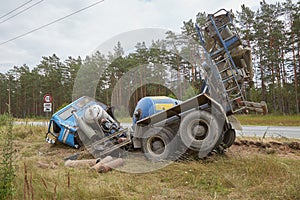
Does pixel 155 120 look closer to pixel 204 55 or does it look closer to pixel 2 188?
pixel 204 55

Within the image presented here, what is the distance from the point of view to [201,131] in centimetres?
484

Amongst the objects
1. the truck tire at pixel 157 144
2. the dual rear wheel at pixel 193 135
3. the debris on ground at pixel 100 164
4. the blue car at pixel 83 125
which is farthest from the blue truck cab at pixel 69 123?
the dual rear wheel at pixel 193 135

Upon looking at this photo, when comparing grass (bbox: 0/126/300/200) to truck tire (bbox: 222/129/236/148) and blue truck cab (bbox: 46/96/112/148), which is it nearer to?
truck tire (bbox: 222/129/236/148)

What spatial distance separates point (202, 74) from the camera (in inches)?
218

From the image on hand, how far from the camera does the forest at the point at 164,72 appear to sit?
294 inches

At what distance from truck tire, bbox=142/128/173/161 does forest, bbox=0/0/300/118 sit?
161 cm

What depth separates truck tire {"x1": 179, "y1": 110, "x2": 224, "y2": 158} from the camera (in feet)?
15.5

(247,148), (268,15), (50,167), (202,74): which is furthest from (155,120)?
(268,15)

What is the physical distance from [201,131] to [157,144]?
3.22ft

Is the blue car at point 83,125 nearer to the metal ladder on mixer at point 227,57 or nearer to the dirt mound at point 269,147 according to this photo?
the metal ladder on mixer at point 227,57

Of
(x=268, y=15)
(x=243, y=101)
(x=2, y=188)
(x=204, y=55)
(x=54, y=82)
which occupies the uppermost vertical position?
(x=268, y=15)

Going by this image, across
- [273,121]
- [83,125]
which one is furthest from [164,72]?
[273,121]

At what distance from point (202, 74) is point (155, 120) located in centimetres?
149

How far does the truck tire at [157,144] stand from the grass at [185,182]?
0.41 metres
